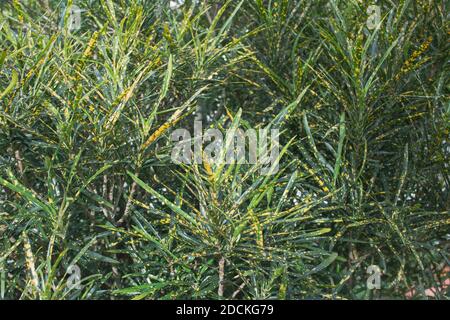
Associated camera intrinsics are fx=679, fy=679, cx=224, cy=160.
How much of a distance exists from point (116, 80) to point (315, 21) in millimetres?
645

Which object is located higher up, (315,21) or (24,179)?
(315,21)

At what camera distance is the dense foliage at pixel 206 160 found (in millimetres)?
1340

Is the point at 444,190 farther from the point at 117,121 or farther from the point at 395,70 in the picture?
the point at 117,121

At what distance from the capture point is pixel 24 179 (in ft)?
4.92

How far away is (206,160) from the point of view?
1.21 m

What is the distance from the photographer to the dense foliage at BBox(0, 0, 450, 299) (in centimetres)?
134

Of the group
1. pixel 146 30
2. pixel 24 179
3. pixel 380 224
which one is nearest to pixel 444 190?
pixel 380 224

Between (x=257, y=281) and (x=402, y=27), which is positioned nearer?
(x=257, y=281)
